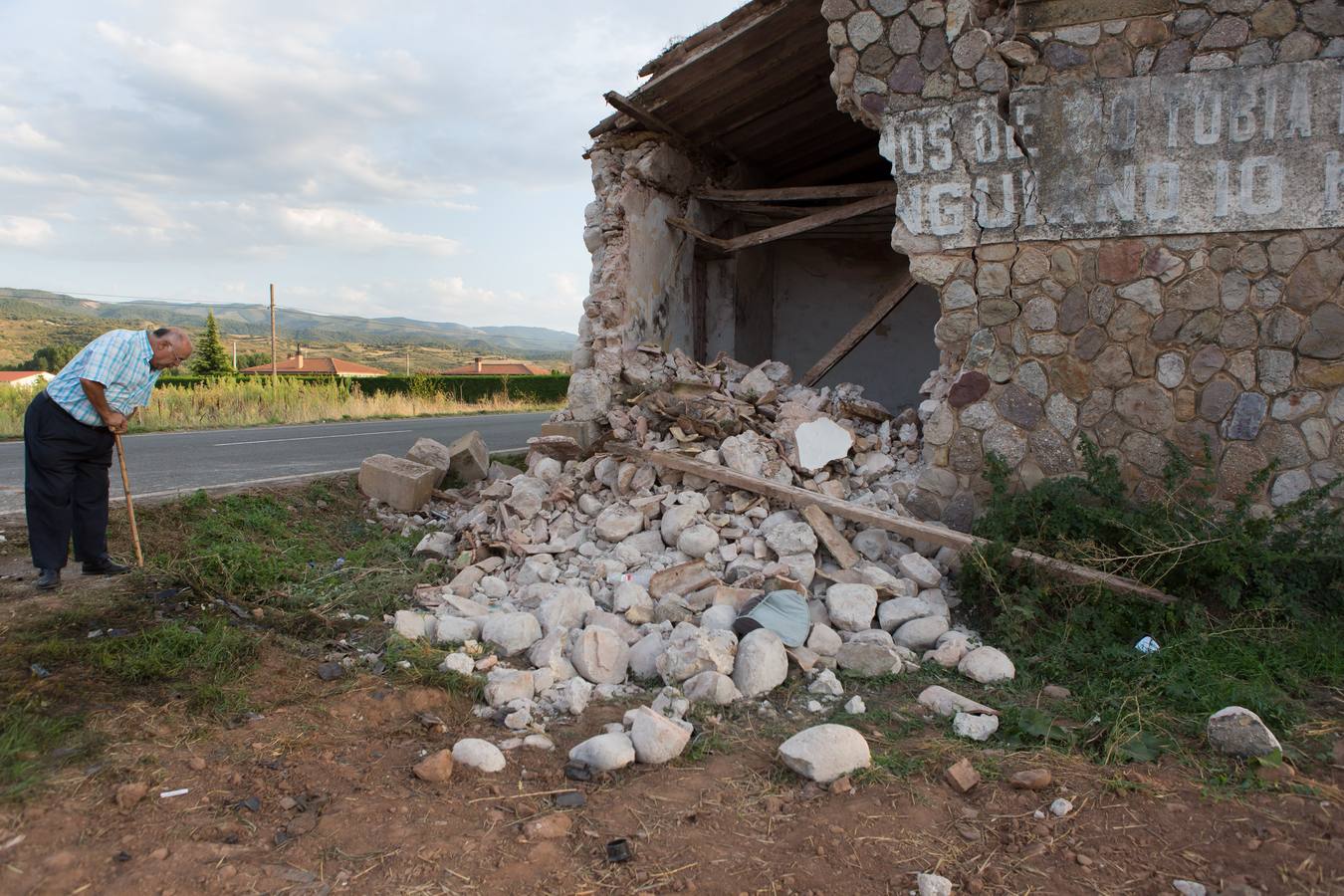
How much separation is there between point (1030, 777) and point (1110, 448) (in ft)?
10.3

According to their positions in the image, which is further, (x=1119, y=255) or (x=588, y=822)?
(x=1119, y=255)

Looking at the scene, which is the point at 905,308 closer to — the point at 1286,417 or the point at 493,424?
the point at 1286,417

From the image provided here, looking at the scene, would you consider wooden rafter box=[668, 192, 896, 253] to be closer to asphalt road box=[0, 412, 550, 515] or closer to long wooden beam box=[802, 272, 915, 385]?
long wooden beam box=[802, 272, 915, 385]

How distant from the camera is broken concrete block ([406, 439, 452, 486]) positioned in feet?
26.4

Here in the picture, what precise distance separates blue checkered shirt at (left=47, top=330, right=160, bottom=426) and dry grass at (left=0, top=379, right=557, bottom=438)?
9.55m

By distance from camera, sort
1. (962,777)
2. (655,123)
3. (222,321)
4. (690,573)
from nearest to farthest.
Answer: (962,777), (690,573), (655,123), (222,321)

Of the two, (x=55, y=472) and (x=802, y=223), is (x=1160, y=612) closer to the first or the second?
(x=802, y=223)

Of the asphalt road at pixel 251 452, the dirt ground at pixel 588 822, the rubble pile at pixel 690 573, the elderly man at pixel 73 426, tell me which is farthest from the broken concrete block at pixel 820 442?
the asphalt road at pixel 251 452

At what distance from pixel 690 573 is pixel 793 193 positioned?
4532mm

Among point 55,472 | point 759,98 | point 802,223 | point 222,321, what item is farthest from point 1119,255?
point 222,321

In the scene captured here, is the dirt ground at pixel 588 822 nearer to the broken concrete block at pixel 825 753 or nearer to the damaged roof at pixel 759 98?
the broken concrete block at pixel 825 753

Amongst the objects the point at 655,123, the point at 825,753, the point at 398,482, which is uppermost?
the point at 655,123

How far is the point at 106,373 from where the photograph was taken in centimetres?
471

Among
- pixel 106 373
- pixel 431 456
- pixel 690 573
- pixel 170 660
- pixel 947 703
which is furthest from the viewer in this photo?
pixel 431 456
